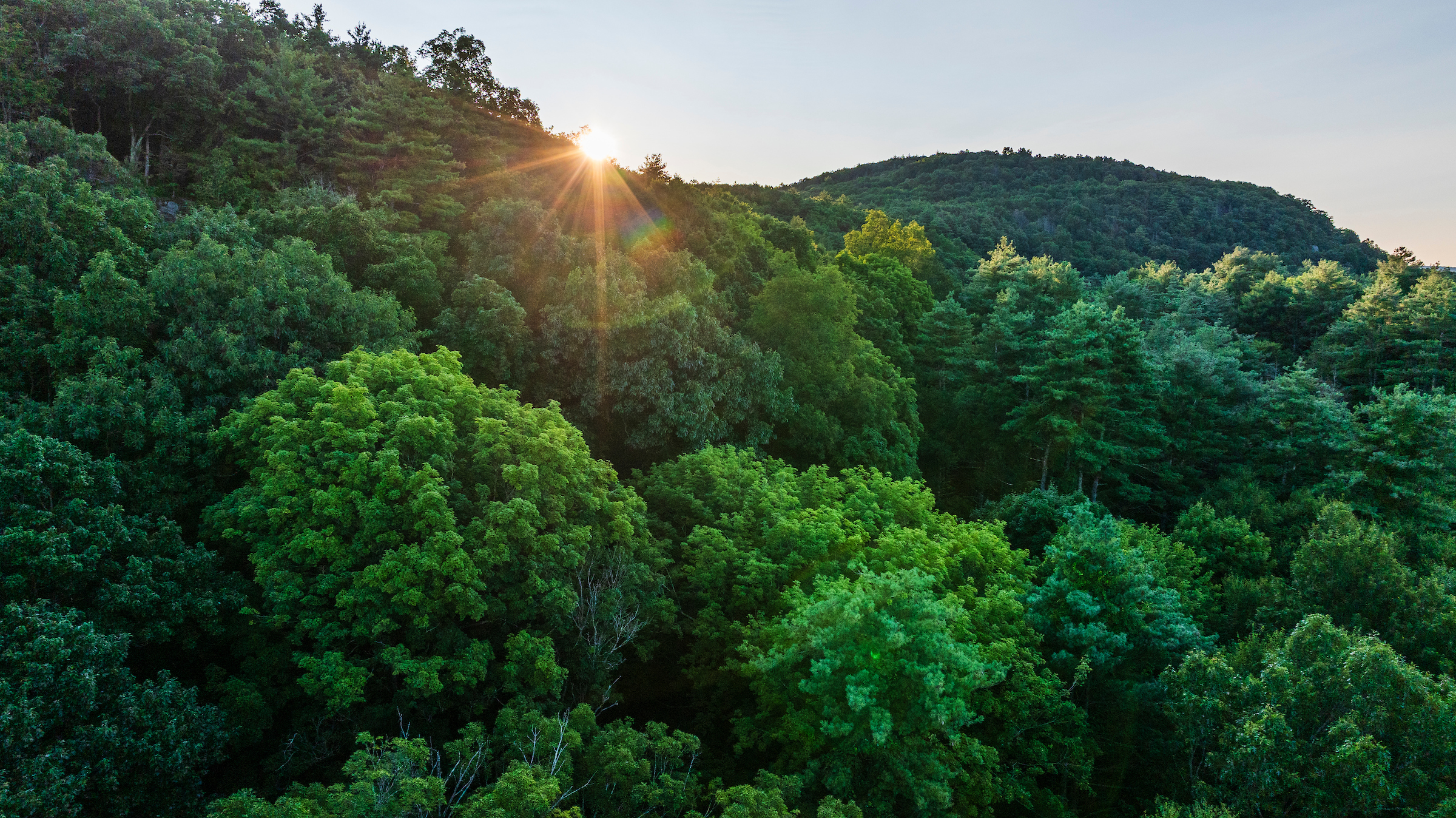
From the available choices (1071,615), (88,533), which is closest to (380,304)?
(88,533)

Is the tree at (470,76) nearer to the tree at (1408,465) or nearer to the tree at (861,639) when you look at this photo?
the tree at (861,639)

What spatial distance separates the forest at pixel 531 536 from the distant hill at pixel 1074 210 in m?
59.7

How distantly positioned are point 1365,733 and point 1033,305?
1316 inches

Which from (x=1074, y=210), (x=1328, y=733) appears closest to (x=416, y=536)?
(x=1328, y=733)

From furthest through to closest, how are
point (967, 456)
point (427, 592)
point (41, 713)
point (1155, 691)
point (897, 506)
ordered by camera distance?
point (967, 456) < point (897, 506) < point (1155, 691) < point (427, 592) < point (41, 713)

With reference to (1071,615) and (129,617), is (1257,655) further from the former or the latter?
(129,617)

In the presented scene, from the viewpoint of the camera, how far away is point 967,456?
138 feet

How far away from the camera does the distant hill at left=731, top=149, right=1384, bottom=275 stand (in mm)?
104688

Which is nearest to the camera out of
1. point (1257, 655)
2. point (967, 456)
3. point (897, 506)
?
point (1257, 655)

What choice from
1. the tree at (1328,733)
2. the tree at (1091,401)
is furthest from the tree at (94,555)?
the tree at (1091,401)

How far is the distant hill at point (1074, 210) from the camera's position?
104688 mm

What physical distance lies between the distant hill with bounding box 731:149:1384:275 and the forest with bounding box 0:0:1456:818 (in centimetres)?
5975

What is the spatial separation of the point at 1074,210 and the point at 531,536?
139 m

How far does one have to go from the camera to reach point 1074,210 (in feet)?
424
